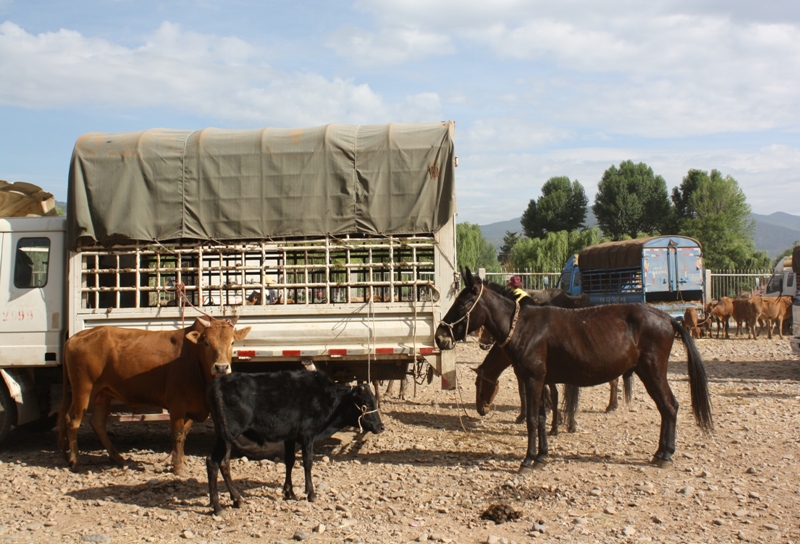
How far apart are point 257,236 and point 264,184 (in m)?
0.56

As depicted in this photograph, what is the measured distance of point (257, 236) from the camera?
25.6 ft

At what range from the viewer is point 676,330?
7746 mm

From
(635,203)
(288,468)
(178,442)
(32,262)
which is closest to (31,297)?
(32,262)

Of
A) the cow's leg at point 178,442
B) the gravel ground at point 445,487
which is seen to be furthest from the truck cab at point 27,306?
the cow's leg at point 178,442

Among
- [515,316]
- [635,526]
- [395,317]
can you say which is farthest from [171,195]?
[635,526]

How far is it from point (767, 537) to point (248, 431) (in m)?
4.19

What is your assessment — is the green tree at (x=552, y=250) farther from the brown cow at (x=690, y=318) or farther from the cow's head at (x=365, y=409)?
the cow's head at (x=365, y=409)

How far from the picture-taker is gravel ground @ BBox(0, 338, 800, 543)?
5.55 m

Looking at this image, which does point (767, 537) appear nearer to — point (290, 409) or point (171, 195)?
point (290, 409)

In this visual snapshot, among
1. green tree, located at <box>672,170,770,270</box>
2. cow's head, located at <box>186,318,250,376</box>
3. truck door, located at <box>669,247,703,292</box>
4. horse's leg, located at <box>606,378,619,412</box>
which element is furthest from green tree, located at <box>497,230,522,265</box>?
cow's head, located at <box>186,318,250,376</box>

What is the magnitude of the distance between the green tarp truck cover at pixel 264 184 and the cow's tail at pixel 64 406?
1326 millimetres

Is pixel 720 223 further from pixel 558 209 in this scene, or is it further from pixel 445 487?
pixel 445 487

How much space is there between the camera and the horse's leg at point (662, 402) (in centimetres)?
727

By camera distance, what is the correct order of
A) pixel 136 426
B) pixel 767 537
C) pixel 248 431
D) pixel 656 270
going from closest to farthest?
1. pixel 767 537
2. pixel 248 431
3. pixel 136 426
4. pixel 656 270
